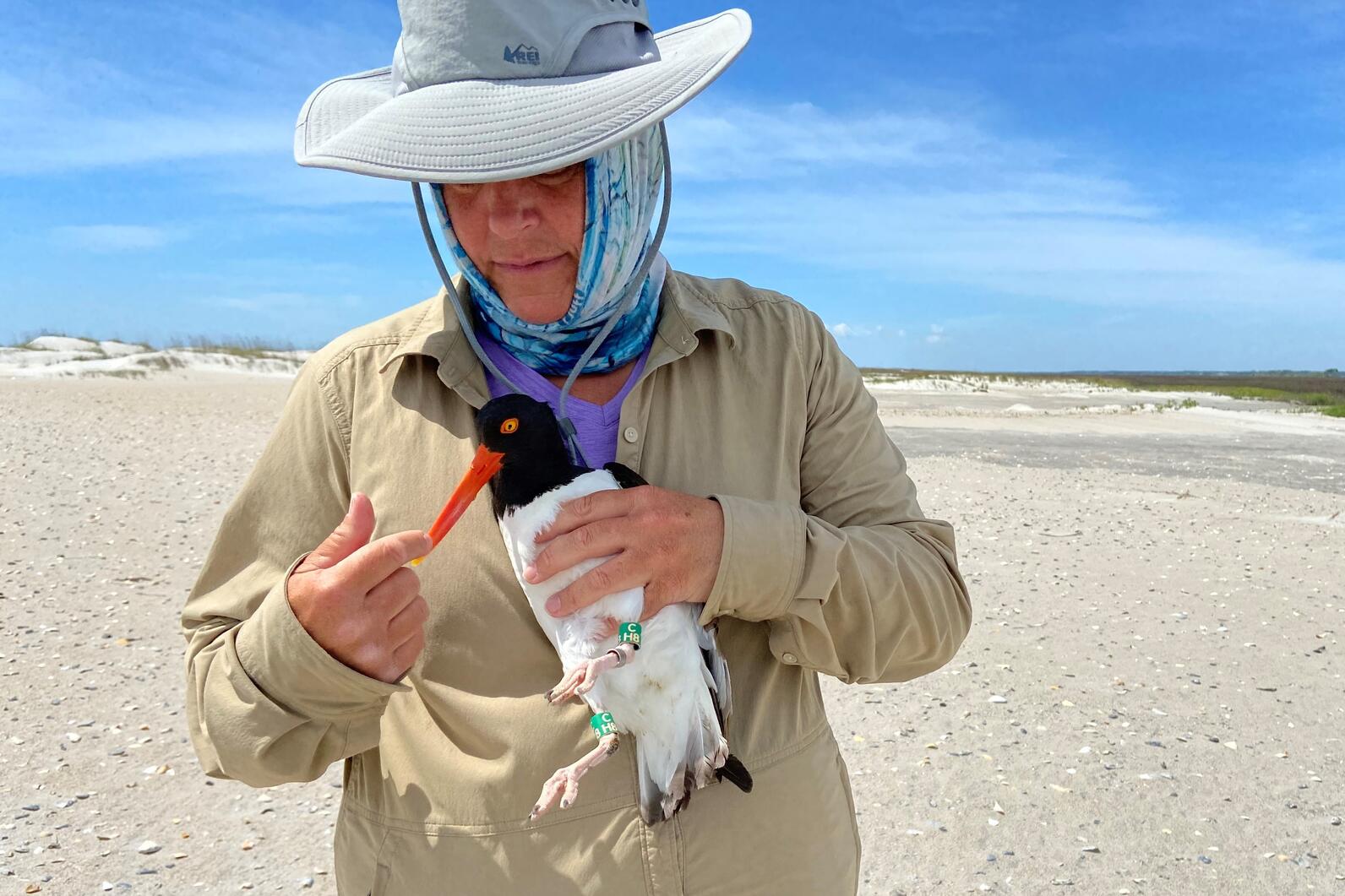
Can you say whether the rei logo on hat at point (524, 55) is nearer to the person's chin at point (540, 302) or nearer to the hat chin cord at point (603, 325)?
the hat chin cord at point (603, 325)

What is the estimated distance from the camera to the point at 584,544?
68.4 inches

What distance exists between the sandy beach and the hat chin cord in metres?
3.25

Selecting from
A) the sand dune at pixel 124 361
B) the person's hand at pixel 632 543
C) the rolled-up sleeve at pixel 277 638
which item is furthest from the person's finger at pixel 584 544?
the sand dune at pixel 124 361

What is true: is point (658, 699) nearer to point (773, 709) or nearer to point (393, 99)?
point (773, 709)

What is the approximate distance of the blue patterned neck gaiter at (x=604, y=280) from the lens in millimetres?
1898

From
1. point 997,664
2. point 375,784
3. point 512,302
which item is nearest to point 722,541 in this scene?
point 512,302

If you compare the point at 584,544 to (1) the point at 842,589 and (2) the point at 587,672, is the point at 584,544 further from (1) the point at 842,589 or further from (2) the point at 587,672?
(1) the point at 842,589

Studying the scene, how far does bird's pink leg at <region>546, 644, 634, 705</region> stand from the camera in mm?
1734

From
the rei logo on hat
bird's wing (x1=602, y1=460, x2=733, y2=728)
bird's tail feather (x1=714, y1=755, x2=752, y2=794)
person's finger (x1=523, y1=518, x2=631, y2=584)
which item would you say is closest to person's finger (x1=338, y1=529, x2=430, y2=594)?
person's finger (x1=523, y1=518, x2=631, y2=584)

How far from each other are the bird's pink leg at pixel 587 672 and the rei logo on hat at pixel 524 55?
1157 mm

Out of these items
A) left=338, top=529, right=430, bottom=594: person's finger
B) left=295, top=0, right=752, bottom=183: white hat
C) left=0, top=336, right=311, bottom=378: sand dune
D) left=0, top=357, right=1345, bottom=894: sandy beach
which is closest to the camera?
left=338, top=529, right=430, bottom=594: person's finger

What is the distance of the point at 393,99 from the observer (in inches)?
75.2

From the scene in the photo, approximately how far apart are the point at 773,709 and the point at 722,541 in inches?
18.4

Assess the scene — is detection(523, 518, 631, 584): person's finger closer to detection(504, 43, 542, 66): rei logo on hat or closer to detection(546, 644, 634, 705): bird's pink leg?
detection(546, 644, 634, 705): bird's pink leg
